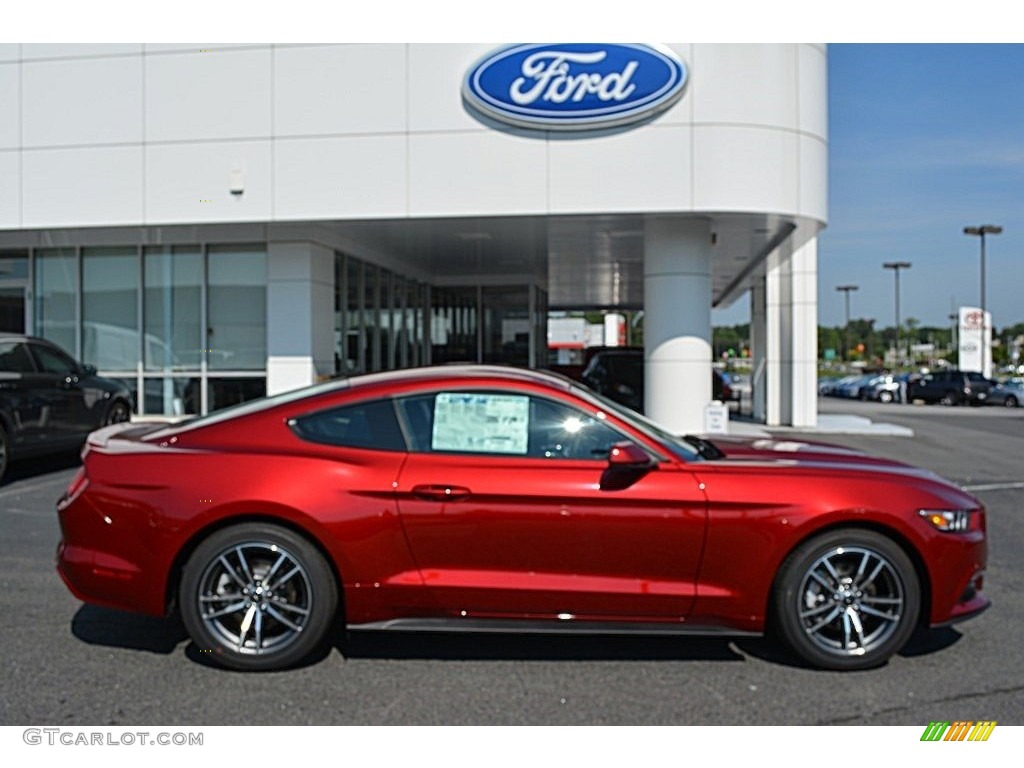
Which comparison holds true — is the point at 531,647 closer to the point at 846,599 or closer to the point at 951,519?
the point at 846,599

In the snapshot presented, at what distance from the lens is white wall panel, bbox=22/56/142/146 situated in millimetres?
14305

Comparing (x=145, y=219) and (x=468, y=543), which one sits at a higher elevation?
(x=145, y=219)

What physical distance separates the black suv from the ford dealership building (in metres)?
25.8

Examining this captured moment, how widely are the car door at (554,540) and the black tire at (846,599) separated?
485mm

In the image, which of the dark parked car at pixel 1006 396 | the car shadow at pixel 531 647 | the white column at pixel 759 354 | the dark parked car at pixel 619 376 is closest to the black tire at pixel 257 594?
the car shadow at pixel 531 647

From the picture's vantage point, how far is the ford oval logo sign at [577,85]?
1318 cm

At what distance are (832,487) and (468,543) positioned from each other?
1725mm

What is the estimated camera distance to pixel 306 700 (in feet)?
14.2

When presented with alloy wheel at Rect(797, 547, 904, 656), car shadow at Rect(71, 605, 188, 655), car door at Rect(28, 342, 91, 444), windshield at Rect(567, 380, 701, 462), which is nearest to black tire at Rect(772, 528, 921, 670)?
alloy wheel at Rect(797, 547, 904, 656)

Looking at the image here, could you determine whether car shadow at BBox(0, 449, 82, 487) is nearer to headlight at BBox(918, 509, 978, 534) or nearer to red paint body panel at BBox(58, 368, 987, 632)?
red paint body panel at BBox(58, 368, 987, 632)

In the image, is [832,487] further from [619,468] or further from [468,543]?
[468,543]

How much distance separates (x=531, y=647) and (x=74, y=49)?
13.0 metres

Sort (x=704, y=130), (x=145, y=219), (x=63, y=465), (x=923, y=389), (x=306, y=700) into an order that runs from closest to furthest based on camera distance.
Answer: (x=306, y=700) → (x=63, y=465) → (x=704, y=130) → (x=145, y=219) → (x=923, y=389)
